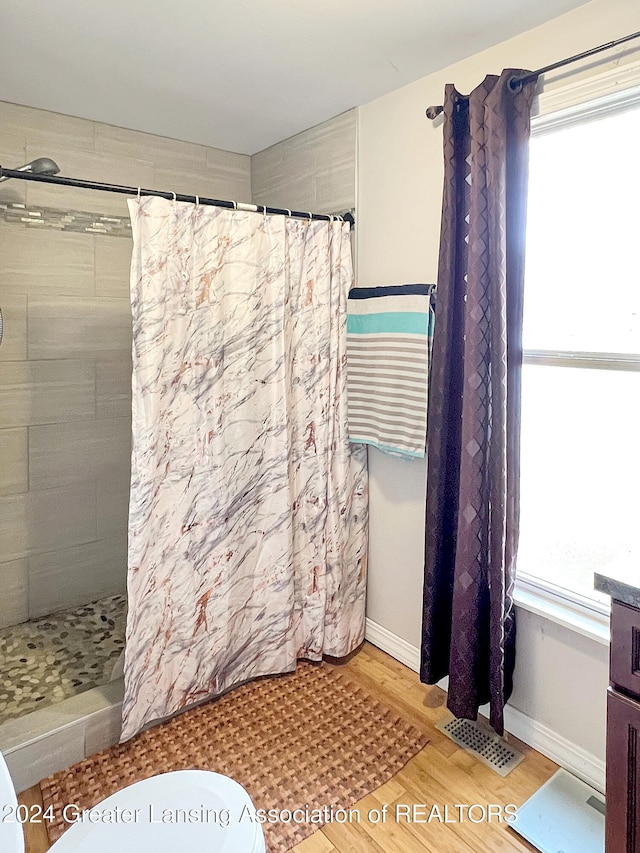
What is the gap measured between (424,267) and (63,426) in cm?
167

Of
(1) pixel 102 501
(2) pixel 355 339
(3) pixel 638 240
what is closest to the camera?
(3) pixel 638 240

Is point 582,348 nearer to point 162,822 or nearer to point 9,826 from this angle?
point 162,822

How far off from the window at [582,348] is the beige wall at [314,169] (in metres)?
0.79

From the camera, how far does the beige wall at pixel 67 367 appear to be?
240cm

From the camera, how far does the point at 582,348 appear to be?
177 cm

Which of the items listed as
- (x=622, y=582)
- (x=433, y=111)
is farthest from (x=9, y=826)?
(x=433, y=111)

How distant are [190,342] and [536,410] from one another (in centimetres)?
117

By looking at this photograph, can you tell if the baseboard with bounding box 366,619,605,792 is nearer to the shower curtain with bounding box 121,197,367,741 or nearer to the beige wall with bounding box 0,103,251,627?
the shower curtain with bounding box 121,197,367,741

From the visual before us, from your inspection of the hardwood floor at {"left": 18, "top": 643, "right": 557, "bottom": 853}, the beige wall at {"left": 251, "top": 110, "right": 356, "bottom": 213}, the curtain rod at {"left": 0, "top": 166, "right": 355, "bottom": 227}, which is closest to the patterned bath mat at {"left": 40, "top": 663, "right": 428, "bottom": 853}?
the hardwood floor at {"left": 18, "top": 643, "right": 557, "bottom": 853}

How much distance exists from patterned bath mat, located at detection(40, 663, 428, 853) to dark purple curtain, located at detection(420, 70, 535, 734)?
1.06 feet

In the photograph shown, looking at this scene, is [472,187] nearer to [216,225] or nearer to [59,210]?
Result: [216,225]

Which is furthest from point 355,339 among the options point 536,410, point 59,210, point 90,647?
point 90,647

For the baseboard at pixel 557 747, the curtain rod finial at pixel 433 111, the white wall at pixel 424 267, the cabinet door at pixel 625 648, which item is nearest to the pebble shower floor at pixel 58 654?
the white wall at pixel 424 267

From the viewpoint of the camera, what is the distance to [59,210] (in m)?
2.45
